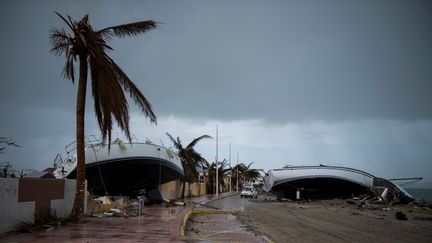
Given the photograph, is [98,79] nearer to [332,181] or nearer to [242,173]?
[332,181]

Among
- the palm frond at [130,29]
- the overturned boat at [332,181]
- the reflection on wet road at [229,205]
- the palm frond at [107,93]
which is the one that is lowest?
the reflection on wet road at [229,205]

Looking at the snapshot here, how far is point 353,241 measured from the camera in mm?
9906

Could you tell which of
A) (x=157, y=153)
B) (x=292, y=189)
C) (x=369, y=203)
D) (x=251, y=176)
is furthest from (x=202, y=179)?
(x=251, y=176)


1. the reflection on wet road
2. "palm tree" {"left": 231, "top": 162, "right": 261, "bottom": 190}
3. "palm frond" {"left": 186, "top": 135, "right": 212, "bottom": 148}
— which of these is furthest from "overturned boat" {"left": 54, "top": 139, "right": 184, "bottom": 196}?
"palm tree" {"left": 231, "top": 162, "right": 261, "bottom": 190}

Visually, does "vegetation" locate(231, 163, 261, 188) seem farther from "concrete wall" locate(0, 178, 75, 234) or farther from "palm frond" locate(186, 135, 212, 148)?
"concrete wall" locate(0, 178, 75, 234)

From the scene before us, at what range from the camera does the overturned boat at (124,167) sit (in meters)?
17.7

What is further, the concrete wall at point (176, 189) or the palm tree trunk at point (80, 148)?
the concrete wall at point (176, 189)

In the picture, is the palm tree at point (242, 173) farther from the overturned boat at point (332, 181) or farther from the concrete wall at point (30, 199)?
the concrete wall at point (30, 199)

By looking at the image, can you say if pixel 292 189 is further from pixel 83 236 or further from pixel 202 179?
pixel 83 236

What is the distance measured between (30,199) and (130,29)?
5597 mm

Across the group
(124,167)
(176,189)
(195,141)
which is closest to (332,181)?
(195,141)

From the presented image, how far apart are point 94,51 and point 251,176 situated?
8377 centimetres

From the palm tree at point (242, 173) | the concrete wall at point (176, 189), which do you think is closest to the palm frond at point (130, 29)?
the concrete wall at point (176, 189)

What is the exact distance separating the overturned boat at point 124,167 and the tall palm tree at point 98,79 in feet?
16.4
